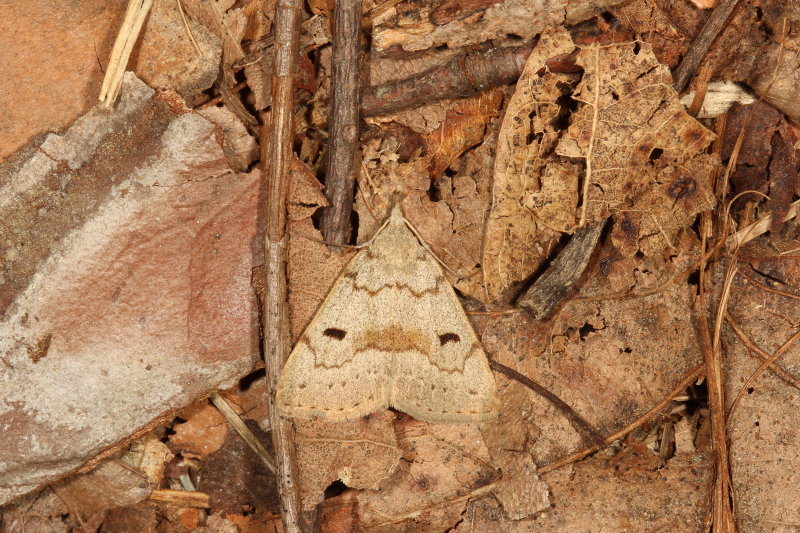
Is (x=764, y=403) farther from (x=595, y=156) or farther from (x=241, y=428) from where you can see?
(x=241, y=428)

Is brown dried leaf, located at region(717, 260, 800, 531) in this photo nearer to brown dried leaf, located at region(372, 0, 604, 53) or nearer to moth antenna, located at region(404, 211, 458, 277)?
moth antenna, located at region(404, 211, 458, 277)

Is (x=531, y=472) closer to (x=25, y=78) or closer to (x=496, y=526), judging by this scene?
(x=496, y=526)

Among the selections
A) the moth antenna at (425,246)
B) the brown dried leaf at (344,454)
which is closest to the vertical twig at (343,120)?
the moth antenna at (425,246)

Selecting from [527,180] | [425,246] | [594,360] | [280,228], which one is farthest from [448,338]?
[280,228]

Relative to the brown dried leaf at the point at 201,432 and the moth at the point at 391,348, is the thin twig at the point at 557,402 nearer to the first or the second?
the moth at the point at 391,348

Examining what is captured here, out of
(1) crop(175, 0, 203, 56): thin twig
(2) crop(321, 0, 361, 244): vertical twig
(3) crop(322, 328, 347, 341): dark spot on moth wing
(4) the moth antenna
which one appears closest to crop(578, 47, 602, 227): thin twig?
(4) the moth antenna

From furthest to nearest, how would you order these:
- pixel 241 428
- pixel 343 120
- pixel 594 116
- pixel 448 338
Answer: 1. pixel 241 428
2. pixel 448 338
3. pixel 343 120
4. pixel 594 116
